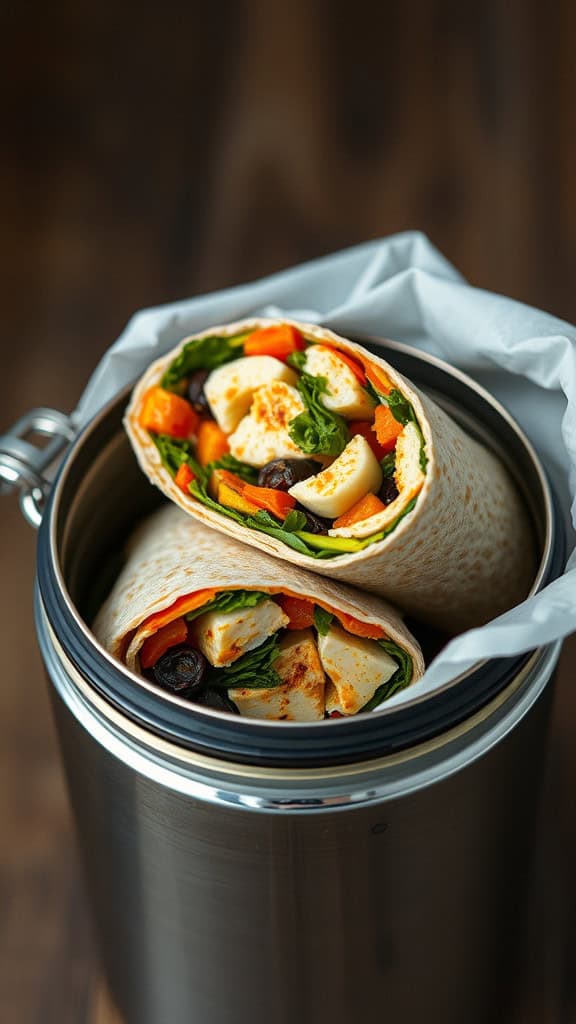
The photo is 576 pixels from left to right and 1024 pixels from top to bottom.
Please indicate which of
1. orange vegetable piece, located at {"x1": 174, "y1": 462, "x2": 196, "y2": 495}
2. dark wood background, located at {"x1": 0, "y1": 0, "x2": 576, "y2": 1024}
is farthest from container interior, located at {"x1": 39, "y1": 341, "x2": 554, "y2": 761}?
dark wood background, located at {"x1": 0, "y1": 0, "x2": 576, "y2": 1024}

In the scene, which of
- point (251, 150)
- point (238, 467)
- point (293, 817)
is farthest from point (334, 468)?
point (251, 150)

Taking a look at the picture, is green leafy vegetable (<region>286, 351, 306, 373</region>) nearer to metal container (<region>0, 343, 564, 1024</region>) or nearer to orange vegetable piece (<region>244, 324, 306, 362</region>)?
orange vegetable piece (<region>244, 324, 306, 362</region>)

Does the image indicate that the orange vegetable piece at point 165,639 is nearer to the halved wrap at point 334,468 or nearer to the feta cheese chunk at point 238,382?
the halved wrap at point 334,468

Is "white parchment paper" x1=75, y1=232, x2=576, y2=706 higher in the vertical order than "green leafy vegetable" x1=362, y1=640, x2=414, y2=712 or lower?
higher

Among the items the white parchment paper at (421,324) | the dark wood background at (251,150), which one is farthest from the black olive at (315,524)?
the dark wood background at (251,150)

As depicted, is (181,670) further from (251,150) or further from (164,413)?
(251,150)
